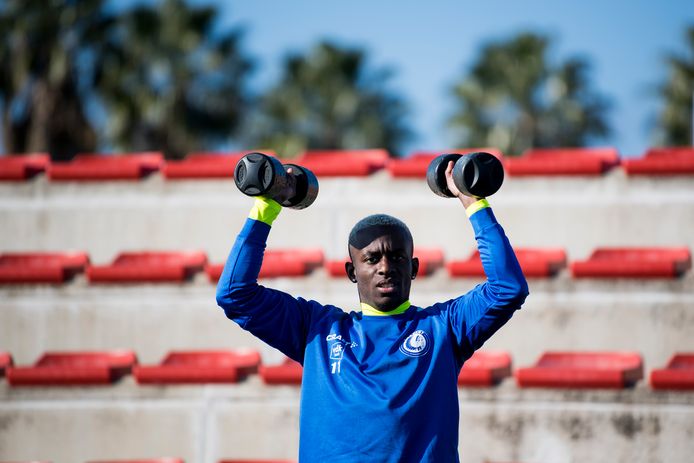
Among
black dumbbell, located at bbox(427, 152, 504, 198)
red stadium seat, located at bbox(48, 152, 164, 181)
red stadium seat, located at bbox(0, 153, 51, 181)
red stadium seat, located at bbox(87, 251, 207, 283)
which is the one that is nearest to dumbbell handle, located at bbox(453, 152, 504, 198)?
black dumbbell, located at bbox(427, 152, 504, 198)

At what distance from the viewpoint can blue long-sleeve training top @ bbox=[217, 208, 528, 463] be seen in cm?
298

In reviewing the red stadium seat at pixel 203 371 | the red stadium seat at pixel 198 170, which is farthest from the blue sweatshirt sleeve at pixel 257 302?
the red stadium seat at pixel 198 170

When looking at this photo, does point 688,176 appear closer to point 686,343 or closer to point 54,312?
point 686,343

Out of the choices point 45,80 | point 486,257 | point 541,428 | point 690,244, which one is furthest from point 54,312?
point 45,80

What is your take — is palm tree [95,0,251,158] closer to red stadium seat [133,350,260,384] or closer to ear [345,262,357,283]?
red stadium seat [133,350,260,384]

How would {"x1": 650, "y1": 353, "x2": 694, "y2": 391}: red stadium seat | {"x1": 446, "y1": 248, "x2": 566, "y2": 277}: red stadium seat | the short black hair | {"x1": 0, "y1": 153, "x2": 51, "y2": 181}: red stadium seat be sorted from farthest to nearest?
{"x1": 0, "y1": 153, "x2": 51, "y2": 181}: red stadium seat → {"x1": 446, "y1": 248, "x2": 566, "y2": 277}: red stadium seat → {"x1": 650, "y1": 353, "x2": 694, "y2": 391}: red stadium seat → the short black hair

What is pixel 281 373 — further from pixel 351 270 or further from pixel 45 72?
pixel 45 72

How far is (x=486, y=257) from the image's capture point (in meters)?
3.04

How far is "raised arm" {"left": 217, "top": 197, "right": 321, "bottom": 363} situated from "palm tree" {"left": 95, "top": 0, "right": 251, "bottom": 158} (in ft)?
56.3

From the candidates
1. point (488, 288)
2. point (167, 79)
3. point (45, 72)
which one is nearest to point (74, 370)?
point (488, 288)

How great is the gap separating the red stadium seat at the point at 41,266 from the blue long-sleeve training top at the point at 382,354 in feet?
8.20

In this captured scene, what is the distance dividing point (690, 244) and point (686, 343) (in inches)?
22.0

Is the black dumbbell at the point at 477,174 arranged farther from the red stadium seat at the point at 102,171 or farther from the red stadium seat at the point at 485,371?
the red stadium seat at the point at 102,171

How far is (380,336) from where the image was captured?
3166 mm
